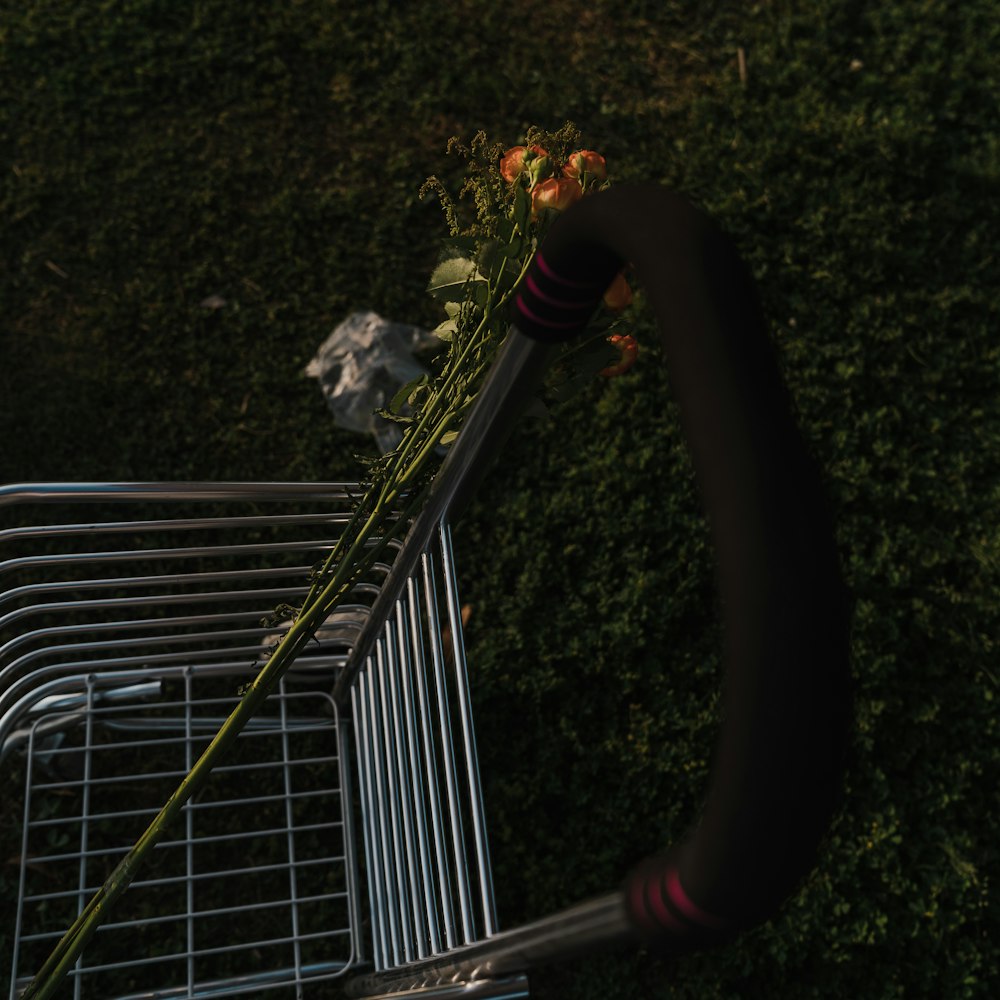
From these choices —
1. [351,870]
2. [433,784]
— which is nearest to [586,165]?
[433,784]

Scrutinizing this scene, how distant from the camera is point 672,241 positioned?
1.97ft

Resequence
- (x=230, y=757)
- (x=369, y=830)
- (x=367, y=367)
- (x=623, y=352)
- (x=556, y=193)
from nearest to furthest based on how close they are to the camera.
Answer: (x=556, y=193) < (x=623, y=352) < (x=369, y=830) < (x=230, y=757) < (x=367, y=367)

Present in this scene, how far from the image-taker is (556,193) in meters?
0.92

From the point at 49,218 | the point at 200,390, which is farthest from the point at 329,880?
the point at 49,218

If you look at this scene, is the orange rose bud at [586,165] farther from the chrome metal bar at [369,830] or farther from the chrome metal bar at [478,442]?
the chrome metal bar at [369,830]

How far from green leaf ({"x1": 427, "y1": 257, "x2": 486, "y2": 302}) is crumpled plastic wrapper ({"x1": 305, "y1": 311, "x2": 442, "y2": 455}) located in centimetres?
131

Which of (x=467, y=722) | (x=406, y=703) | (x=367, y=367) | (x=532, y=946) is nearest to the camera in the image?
(x=532, y=946)

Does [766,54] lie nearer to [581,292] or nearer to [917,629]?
[917,629]

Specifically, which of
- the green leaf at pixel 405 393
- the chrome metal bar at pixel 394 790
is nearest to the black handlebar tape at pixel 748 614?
the green leaf at pixel 405 393

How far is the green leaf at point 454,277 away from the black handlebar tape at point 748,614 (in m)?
0.44

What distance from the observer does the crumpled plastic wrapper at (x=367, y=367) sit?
7.95ft

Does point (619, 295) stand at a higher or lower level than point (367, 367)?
lower

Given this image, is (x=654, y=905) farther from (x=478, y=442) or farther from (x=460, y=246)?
(x=460, y=246)

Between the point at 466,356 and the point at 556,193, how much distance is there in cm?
19
